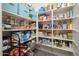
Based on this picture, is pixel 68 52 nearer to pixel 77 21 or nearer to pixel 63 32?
pixel 63 32

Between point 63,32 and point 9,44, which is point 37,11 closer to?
point 63,32

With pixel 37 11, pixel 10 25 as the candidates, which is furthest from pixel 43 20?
pixel 10 25

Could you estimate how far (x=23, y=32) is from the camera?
1.42 m

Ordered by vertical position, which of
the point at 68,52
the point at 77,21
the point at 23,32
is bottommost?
the point at 68,52

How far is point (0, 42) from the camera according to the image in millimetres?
1372

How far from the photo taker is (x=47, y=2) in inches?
55.1

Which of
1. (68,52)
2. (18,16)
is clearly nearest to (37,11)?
(18,16)

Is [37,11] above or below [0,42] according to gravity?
above

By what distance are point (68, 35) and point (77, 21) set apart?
173 mm

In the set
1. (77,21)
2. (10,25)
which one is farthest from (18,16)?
(77,21)

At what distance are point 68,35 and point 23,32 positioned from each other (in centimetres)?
48

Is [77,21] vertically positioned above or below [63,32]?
above

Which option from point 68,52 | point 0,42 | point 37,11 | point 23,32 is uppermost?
point 37,11

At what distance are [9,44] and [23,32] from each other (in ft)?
0.63
